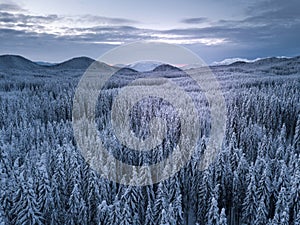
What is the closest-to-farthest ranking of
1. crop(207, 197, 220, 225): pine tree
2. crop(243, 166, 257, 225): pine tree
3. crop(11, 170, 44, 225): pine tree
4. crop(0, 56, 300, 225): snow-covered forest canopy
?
crop(207, 197, 220, 225): pine tree → crop(11, 170, 44, 225): pine tree → crop(0, 56, 300, 225): snow-covered forest canopy → crop(243, 166, 257, 225): pine tree

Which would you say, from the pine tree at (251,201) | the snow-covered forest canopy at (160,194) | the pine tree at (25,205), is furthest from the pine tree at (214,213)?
the pine tree at (25,205)

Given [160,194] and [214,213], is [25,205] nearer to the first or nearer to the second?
[160,194]

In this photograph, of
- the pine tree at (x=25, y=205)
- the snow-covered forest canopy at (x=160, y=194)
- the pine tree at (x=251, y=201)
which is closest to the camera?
the pine tree at (x=25, y=205)

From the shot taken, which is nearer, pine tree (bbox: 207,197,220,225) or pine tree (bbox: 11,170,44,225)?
pine tree (bbox: 207,197,220,225)

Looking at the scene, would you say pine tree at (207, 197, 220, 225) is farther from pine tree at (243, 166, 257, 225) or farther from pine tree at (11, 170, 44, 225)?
pine tree at (11, 170, 44, 225)

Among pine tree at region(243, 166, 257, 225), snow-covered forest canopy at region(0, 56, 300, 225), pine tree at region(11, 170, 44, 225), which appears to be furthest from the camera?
pine tree at region(243, 166, 257, 225)

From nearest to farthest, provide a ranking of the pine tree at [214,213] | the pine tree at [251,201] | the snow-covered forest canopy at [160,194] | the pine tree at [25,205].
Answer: the pine tree at [214,213] < the pine tree at [25,205] < the snow-covered forest canopy at [160,194] < the pine tree at [251,201]

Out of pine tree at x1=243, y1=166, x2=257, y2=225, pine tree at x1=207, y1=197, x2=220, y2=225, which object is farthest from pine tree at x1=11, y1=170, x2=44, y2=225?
pine tree at x1=243, y1=166, x2=257, y2=225

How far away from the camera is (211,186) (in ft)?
100

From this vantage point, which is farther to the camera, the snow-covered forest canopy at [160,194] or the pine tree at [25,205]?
the snow-covered forest canopy at [160,194]

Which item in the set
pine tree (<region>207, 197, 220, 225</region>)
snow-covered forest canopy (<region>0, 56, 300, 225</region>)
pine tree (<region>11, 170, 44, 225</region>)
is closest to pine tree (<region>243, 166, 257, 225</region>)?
snow-covered forest canopy (<region>0, 56, 300, 225</region>)

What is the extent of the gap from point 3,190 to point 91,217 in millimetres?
9901

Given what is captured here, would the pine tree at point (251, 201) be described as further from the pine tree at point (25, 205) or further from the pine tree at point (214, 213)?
the pine tree at point (25, 205)

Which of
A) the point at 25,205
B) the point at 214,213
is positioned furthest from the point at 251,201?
the point at 25,205
